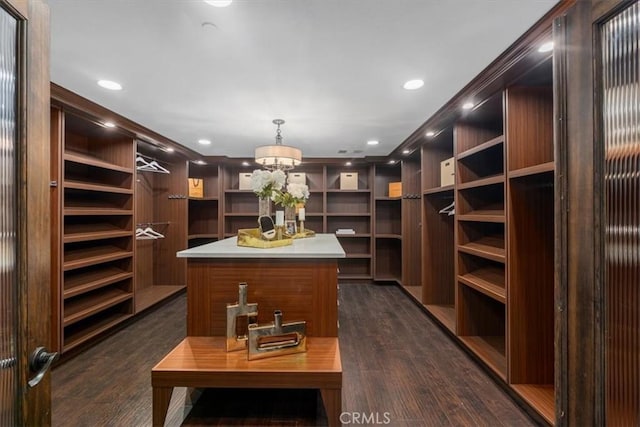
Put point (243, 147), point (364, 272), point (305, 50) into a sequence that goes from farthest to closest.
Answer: point (364, 272) → point (243, 147) → point (305, 50)

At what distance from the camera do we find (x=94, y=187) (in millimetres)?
3025

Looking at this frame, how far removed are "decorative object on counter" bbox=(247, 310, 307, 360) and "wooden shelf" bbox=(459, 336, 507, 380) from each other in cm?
162

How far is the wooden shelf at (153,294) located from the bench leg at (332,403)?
3.09m

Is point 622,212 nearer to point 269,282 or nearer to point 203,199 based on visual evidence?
point 269,282

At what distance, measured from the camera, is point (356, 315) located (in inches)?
145

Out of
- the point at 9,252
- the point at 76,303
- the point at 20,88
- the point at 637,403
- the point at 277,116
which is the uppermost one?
the point at 277,116

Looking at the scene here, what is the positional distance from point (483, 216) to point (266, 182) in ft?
6.10

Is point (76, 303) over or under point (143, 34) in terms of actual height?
under

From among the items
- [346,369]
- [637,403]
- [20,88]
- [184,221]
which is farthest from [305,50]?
[184,221]

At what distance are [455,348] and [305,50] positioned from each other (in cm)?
290

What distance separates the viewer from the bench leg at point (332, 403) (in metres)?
1.44

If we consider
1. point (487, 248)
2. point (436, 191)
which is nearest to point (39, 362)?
point (487, 248)

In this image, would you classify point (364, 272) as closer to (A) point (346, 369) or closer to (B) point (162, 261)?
(A) point (346, 369)

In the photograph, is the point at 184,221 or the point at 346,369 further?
the point at 184,221
